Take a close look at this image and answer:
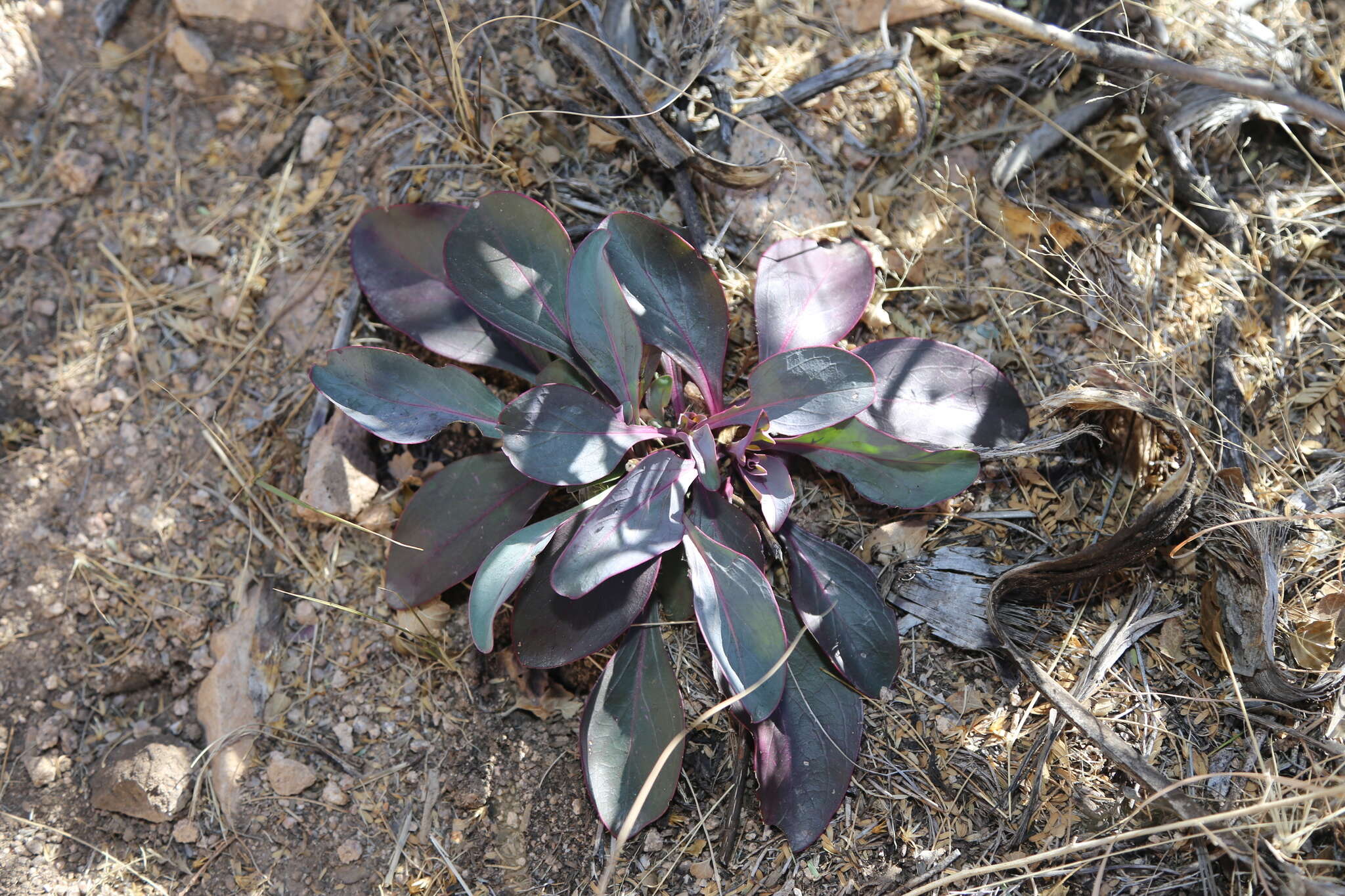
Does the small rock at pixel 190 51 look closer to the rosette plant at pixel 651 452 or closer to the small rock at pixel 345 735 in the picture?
the rosette plant at pixel 651 452

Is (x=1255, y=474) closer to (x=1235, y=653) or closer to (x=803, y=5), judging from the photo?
(x=1235, y=653)

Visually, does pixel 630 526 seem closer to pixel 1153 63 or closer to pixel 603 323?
pixel 603 323

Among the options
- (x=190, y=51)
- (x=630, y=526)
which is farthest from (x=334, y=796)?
(x=190, y=51)

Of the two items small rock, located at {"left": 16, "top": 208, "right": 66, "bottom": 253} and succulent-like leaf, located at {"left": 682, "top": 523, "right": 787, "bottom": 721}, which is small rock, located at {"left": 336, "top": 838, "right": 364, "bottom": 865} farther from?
small rock, located at {"left": 16, "top": 208, "right": 66, "bottom": 253}

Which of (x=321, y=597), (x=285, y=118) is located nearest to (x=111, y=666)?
(x=321, y=597)

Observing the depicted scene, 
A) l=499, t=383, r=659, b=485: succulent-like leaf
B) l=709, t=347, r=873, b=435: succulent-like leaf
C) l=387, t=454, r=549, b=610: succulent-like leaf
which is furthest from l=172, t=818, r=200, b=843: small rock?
l=709, t=347, r=873, b=435: succulent-like leaf

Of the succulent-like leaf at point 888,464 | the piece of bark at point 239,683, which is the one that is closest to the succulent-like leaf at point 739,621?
the succulent-like leaf at point 888,464

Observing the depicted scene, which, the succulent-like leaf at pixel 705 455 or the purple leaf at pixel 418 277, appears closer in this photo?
the succulent-like leaf at pixel 705 455

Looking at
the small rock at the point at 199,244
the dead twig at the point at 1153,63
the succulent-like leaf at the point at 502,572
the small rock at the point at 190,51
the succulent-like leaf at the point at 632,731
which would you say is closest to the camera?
the succulent-like leaf at the point at 502,572

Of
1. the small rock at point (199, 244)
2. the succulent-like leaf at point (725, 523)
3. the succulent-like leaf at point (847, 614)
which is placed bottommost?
the succulent-like leaf at point (847, 614)
